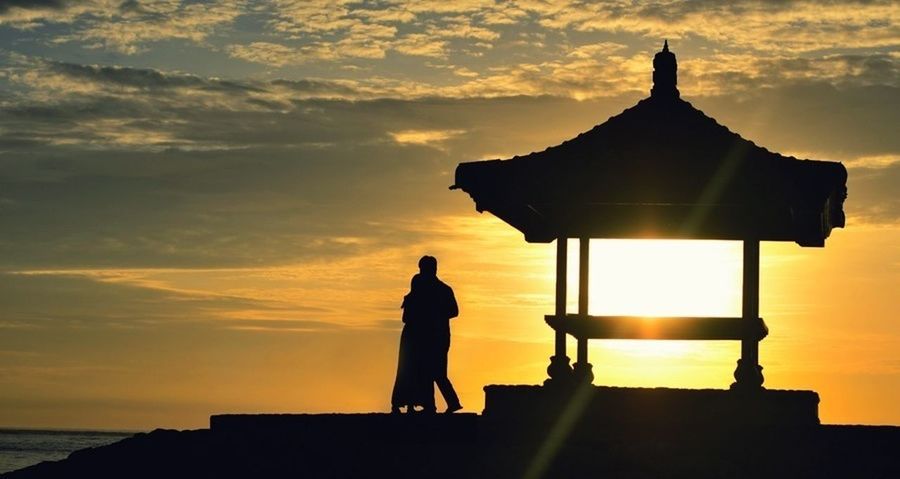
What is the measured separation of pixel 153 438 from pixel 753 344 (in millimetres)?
8132

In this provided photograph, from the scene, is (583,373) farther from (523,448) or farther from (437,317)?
(437,317)

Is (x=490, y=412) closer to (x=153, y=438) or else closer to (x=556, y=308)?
(x=556, y=308)

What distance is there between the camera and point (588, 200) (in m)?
18.5

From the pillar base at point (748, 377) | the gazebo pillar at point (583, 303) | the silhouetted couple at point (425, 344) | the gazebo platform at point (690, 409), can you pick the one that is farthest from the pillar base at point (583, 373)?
the pillar base at point (748, 377)

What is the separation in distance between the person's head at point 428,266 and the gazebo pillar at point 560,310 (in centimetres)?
162

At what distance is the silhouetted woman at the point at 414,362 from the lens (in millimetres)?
19188

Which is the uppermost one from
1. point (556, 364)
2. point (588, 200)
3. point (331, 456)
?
Answer: point (588, 200)

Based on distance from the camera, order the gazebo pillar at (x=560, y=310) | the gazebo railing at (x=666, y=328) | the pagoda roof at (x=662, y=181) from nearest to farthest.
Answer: the pagoda roof at (x=662, y=181) → the gazebo railing at (x=666, y=328) → the gazebo pillar at (x=560, y=310)

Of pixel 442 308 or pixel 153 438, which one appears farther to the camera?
pixel 153 438

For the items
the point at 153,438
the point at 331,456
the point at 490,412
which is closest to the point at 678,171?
the point at 490,412

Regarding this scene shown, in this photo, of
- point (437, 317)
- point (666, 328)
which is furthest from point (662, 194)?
point (437, 317)

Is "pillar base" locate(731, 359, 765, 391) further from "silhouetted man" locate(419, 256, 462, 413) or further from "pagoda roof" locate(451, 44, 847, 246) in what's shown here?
"silhouetted man" locate(419, 256, 462, 413)

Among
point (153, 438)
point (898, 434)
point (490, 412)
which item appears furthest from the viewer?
point (153, 438)

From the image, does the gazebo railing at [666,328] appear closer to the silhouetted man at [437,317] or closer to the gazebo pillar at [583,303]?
the gazebo pillar at [583,303]
